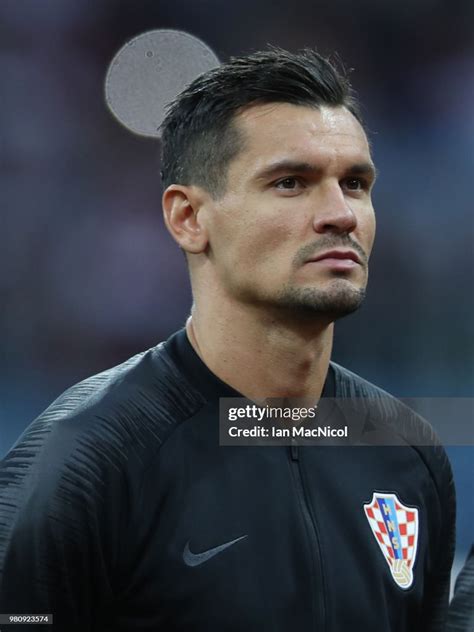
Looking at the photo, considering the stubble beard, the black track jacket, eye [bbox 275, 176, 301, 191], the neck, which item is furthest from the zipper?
eye [bbox 275, 176, 301, 191]

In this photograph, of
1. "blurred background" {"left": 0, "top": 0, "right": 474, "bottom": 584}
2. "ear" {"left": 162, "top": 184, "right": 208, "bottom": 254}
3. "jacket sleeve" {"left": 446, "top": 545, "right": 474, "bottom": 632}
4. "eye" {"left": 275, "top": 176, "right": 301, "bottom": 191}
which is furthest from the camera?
"blurred background" {"left": 0, "top": 0, "right": 474, "bottom": 584}

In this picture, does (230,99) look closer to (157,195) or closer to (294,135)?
(294,135)

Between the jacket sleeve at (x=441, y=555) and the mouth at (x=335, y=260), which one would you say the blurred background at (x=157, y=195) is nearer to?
the jacket sleeve at (x=441, y=555)

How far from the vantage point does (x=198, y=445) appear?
159 centimetres

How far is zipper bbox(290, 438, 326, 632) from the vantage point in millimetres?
1517

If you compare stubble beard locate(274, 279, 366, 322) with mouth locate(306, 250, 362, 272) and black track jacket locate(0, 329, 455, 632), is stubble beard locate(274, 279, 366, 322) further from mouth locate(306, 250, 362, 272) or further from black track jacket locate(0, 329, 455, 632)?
black track jacket locate(0, 329, 455, 632)

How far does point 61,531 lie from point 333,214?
2.61ft

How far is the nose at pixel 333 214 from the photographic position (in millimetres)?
1532

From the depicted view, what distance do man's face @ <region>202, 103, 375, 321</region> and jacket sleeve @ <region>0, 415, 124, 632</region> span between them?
46 cm

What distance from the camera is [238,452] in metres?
1.60

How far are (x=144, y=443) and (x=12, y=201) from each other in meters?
0.95

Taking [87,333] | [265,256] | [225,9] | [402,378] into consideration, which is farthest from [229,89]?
[402,378]

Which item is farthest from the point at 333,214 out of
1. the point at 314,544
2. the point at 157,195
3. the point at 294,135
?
the point at 157,195

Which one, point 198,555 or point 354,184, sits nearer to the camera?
point 198,555
